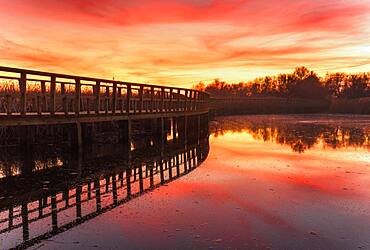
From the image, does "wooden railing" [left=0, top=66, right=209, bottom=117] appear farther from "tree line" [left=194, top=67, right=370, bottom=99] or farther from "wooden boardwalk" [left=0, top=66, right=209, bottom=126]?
"tree line" [left=194, top=67, right=370, bottom=99]

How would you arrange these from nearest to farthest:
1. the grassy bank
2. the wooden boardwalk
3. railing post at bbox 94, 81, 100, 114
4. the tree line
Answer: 1. the wooden boardwalk
2. railing post at bbox 94, 81, 100, 114
3. the grassy bank
4. the tree line

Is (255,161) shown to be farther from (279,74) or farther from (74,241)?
(279,74)

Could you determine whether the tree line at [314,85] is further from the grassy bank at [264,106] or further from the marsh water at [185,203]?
the marsh water at [185,203]

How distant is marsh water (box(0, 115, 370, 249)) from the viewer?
6113 millimetres

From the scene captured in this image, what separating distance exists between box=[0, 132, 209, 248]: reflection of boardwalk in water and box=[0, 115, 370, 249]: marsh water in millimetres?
21

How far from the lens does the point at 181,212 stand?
7.54 m

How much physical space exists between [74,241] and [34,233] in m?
0.81

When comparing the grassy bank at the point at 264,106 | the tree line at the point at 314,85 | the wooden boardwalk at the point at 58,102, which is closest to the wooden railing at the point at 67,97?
the wooden boardwalk at the point at 58,102

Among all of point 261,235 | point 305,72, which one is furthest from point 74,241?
point 305,72

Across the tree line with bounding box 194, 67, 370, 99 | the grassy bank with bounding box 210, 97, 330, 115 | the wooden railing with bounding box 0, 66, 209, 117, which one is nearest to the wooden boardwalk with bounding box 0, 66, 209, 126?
the wooden railing with bounding box 0, 66, 209, 117

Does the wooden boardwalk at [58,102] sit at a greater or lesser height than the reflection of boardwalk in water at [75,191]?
greater

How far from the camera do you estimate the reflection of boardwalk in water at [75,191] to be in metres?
6.70

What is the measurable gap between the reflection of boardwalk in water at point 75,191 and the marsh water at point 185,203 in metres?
0.02

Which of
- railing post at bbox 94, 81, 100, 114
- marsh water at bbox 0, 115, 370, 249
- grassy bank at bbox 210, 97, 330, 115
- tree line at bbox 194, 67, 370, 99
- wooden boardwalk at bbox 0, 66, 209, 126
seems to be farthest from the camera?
tree line at bbox 194, 67, 370, 99
